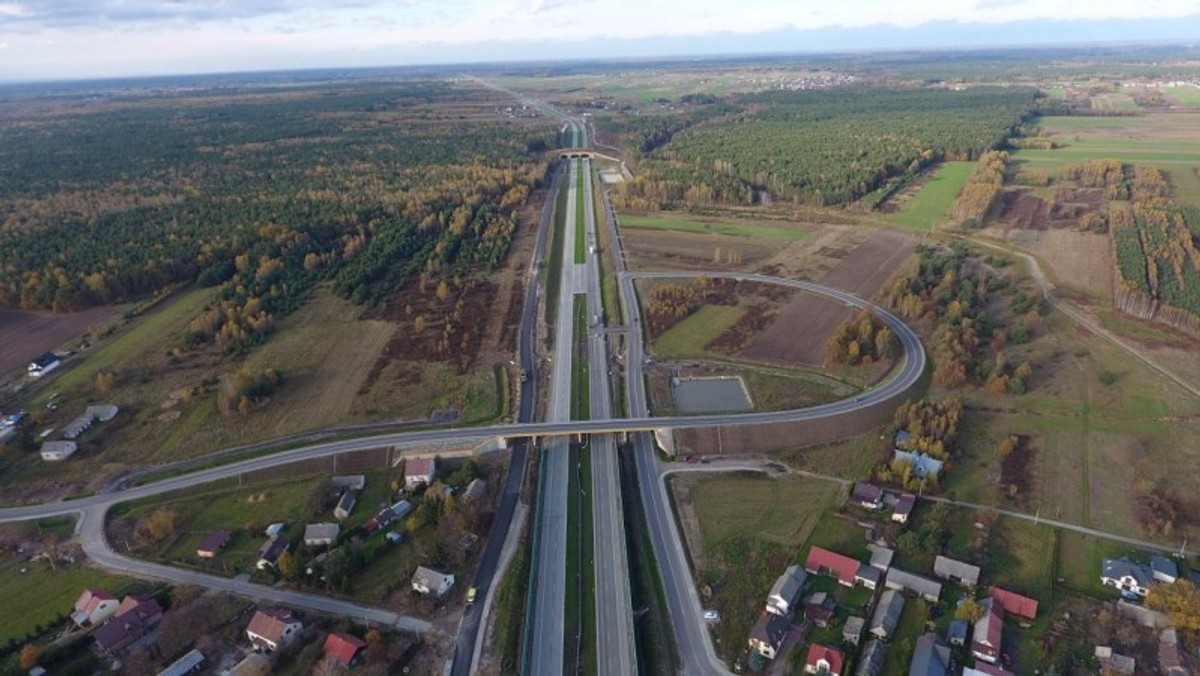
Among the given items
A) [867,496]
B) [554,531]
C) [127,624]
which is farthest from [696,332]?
[127,624]

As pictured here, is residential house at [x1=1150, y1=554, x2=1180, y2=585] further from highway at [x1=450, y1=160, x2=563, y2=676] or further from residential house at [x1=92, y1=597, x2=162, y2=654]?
residential house at [x1=92, y1=597, x2=162, y2=654]

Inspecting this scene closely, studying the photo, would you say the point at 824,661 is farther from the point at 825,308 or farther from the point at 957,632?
the point at 825,308

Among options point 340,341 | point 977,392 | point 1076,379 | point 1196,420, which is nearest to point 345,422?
point 340,341

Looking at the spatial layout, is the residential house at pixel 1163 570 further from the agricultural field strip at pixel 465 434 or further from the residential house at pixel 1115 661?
the agricultural field strip at pixel 465 434

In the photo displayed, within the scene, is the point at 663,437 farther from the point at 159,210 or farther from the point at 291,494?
the point at 159,210

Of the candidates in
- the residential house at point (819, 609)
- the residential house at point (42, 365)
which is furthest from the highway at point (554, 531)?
the residential house at point (42, 365)
